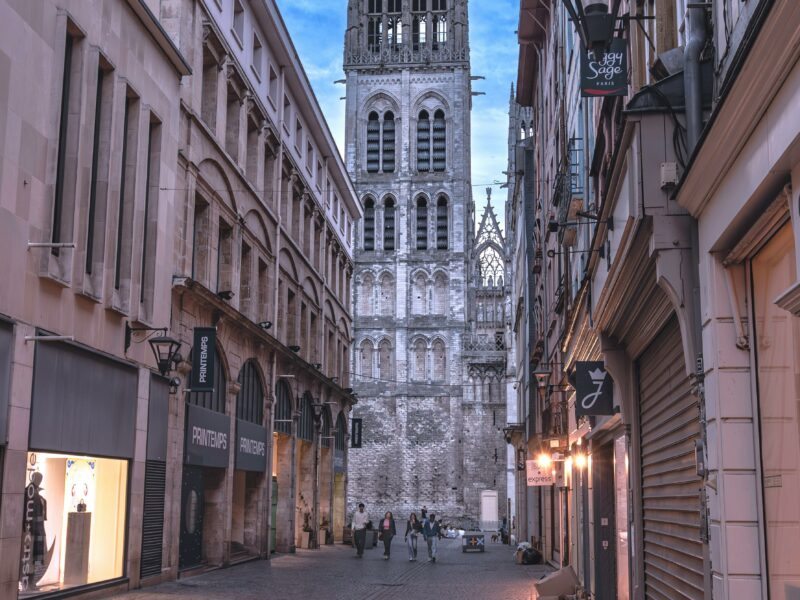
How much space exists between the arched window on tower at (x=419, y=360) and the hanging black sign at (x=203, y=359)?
60.2 meters

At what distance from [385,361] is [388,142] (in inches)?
669

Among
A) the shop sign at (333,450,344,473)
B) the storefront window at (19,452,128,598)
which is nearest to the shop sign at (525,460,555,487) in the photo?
the storefront window at (19,452,128,598)

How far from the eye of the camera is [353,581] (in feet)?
74.2

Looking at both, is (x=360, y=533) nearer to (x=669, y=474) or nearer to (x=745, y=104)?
(x=669, y=474)

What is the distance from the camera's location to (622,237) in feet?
31.1

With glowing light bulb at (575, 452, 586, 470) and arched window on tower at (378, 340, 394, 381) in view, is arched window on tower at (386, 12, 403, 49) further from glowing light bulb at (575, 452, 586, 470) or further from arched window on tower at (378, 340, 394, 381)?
glowing light bulb at (575, 452, 586, 470)

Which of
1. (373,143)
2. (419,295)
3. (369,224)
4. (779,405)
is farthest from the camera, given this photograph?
(373,143)

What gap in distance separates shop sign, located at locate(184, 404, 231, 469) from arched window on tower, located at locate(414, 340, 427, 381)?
56855 millimetres

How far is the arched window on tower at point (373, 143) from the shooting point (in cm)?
8400

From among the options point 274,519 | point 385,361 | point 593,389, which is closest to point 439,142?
point 385,361

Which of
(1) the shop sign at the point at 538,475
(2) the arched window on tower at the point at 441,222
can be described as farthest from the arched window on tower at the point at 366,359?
(1) the shop sign at the point at 538,475

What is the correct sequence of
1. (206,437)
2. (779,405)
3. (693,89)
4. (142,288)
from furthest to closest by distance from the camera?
1. (206,437)
2. (142,288)
3. (693,89)
4. (779,405)

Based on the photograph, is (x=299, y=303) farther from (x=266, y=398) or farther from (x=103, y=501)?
(x=103, y=501)

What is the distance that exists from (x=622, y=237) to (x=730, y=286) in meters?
2.34
